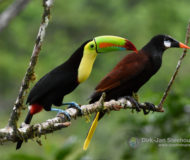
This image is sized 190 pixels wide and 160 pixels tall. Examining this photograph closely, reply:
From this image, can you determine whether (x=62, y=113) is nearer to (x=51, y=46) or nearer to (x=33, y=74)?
(x=33, y=74)

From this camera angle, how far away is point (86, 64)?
377 cm

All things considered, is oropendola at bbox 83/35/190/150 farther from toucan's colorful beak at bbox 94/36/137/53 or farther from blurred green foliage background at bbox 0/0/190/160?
blurred green foliage background at bbox 0/0/190/160

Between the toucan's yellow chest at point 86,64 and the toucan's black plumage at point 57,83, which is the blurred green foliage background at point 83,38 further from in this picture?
the toucan's yellow chest at point 86,64

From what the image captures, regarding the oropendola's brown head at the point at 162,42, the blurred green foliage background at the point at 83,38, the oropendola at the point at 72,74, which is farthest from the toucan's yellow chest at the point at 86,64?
the blurred green foliage background at the point at 83,38

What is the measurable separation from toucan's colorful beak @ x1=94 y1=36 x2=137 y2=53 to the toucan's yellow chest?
7 centimetres

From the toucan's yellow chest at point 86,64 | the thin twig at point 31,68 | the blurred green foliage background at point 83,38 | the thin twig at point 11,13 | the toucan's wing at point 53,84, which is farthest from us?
the blurred green foliage background at point 83,38

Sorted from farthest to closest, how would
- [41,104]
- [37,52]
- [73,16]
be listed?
[73,16]
[41,104]
[37,52]

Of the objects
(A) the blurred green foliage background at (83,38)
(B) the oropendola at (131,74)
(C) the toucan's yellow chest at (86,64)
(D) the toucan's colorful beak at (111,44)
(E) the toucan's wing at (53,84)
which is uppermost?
(D) the toucan's colorful beak at (111,44)

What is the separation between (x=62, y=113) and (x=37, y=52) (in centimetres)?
74

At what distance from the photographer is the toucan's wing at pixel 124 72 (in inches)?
180

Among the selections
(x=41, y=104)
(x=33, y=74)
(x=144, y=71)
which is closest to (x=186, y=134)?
(x=144, y=71)

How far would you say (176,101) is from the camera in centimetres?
468

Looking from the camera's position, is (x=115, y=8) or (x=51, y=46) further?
(x=115, y=8)

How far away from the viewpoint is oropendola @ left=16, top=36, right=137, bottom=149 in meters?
3.81
